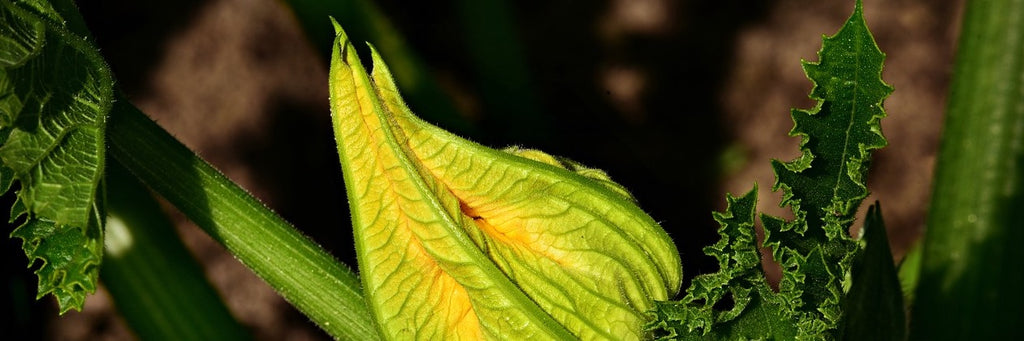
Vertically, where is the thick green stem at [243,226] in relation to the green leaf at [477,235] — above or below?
below

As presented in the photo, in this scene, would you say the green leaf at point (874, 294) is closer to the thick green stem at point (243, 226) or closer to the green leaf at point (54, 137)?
the thick green stem at point (243, 226)

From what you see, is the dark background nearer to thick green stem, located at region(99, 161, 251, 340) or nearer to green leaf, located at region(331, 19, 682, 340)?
thick green stem, located at region(99, 161, 251, 340)

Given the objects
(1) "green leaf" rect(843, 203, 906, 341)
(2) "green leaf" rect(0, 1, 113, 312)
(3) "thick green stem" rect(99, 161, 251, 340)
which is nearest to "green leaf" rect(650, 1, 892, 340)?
(1) "green leaf" rect(843, 203, 906, 341)

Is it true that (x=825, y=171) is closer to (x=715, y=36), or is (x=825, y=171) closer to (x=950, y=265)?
(x=950, y=265)

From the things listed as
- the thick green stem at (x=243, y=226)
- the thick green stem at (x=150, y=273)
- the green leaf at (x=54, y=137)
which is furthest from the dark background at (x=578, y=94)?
the green leaf at (x=54, y=137)

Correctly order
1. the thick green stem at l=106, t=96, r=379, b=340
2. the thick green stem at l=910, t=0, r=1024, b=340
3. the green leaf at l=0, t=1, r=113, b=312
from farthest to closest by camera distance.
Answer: the thick green stem at l=910, t=0, r=1024, b=340 < the thick green stem at l=106, t=96, r=379, b=340 < the green leaf at l=0, t=1, r=113, b=312
